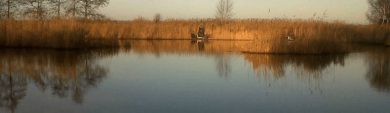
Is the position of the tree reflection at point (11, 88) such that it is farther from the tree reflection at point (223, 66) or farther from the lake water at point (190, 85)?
the tree reflection at point (223, 66)

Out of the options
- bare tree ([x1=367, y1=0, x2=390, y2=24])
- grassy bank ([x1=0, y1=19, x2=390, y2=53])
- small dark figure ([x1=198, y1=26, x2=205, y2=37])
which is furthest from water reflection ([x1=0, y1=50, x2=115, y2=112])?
bare tree ([x1=367, y1=0, x2=390, y2=24])

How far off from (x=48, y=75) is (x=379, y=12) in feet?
88.1

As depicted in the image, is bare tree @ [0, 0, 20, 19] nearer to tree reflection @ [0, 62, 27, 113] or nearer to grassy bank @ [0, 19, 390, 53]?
grassy bank @ [0, 19, 390, 53]

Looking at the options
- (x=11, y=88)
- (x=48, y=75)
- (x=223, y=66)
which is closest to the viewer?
(x=11, y=88)

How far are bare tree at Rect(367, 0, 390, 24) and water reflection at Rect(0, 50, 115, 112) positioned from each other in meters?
23.1

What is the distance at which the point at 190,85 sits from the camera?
748 cm

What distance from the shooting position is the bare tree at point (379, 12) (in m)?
30.3

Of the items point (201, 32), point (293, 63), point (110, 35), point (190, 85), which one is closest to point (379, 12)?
point (201, 32)

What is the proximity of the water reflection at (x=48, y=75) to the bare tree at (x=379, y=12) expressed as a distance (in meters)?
23.1

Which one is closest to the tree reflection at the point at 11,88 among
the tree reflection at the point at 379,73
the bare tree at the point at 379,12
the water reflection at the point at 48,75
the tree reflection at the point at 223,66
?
the water reflection at the point at 48,75

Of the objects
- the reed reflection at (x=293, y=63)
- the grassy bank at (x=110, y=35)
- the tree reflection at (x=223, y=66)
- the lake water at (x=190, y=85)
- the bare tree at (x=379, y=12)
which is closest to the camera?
the lake water at (x=190, y=85)

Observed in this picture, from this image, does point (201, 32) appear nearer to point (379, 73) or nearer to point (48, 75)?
point (379, 73)

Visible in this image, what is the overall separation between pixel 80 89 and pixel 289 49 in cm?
754

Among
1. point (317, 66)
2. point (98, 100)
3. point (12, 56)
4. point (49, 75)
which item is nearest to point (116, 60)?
point (12, 56)
